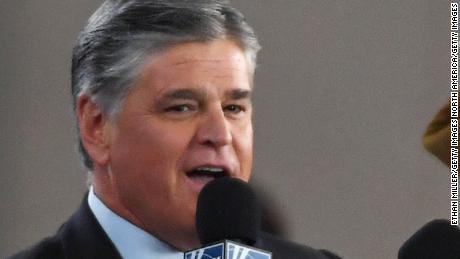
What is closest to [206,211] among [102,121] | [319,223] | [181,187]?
[181,187]

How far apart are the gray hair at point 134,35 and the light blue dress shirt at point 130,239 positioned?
14 cm

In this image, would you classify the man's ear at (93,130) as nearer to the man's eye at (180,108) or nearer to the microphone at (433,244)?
the man's eye at (180,108)

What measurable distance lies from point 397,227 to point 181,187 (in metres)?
0.61

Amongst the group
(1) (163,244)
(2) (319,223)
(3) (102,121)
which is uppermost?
(3) (102,121)

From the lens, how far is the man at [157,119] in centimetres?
162

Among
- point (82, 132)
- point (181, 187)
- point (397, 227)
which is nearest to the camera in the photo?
point (181, 187)

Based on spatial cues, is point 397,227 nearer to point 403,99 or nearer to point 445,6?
point 403,99

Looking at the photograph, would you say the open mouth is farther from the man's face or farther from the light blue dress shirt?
the light blue dress shirt

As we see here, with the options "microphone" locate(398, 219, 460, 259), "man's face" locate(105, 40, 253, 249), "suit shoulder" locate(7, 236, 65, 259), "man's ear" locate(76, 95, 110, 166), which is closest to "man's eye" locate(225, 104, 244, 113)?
"man's face" locate(105, 40, 253, 249)

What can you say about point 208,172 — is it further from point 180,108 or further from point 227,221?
point 227,221

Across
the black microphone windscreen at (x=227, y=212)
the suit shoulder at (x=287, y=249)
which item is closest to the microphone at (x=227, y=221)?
the black microphone windscreen at (x=227, y=212)

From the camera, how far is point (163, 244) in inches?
65.2

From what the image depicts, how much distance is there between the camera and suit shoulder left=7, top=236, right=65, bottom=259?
65.9 inches

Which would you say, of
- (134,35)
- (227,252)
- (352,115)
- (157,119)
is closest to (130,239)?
(157,119)
